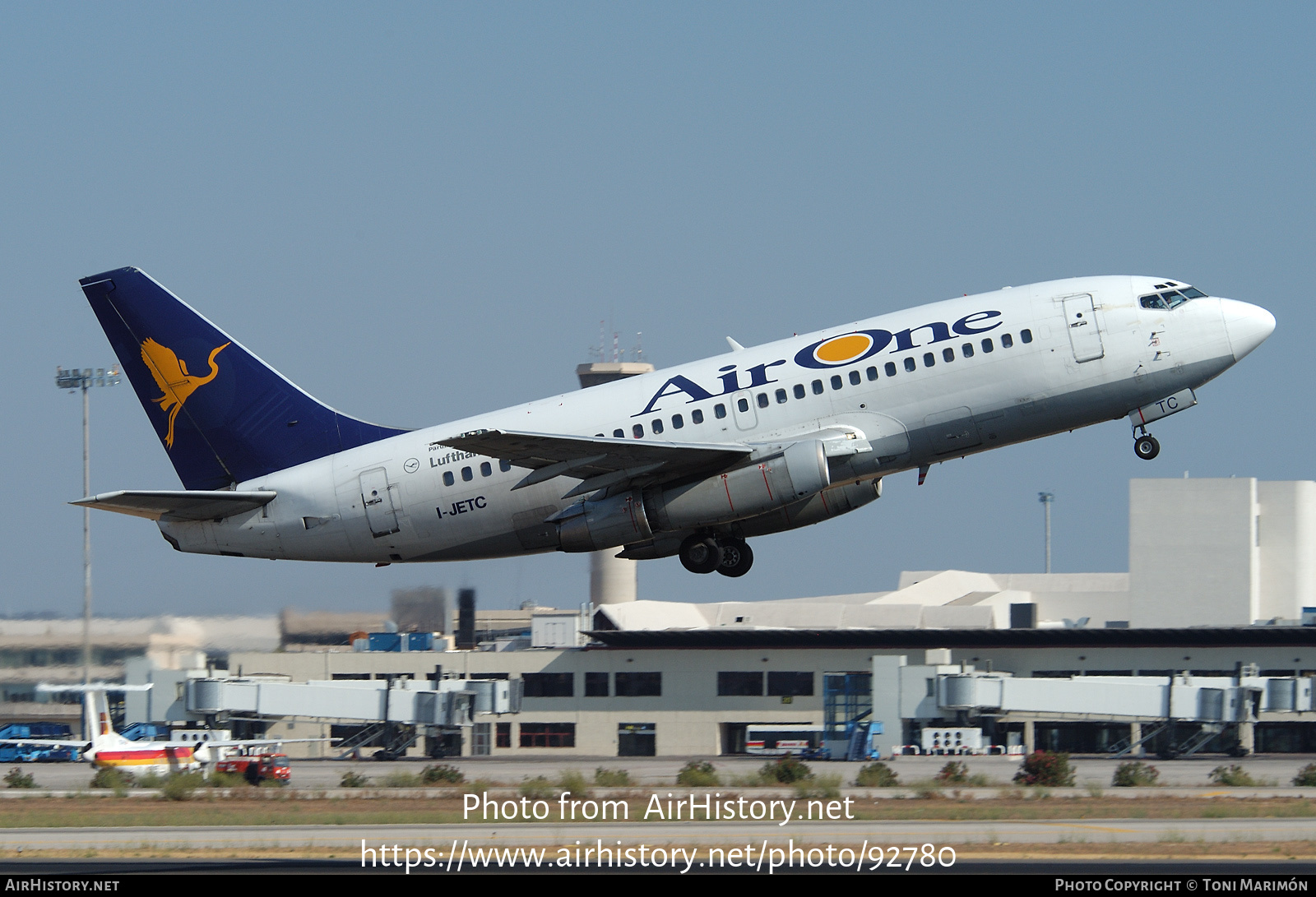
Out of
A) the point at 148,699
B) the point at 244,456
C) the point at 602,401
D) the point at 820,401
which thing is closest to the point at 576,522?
the point at 602,401

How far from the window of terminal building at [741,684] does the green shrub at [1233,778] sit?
3531 centimetres

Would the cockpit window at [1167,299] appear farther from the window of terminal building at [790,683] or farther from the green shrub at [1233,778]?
the window of terminal building at [790,683]

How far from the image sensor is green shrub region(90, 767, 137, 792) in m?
54.2

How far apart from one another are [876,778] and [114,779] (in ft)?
87.3

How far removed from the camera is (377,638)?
8644cm

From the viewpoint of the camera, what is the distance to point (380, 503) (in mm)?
39469

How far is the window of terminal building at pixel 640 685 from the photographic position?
8832cm

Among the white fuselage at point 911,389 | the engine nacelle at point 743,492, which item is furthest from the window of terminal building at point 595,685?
the engine nacelle at point 743,492

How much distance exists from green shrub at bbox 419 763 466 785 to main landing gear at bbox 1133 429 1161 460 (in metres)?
28.7

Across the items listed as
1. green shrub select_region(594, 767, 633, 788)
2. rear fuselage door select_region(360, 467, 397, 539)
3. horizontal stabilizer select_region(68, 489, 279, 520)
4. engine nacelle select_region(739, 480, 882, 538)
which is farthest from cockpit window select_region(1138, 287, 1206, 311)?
green shrub select_region(594, 767, 633, 788)

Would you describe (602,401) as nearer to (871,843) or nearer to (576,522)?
(576,522)

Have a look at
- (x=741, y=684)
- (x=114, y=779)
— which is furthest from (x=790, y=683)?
(x=114, y=779)

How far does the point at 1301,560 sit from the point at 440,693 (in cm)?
7090

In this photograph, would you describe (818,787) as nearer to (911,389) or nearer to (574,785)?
(574,785)
